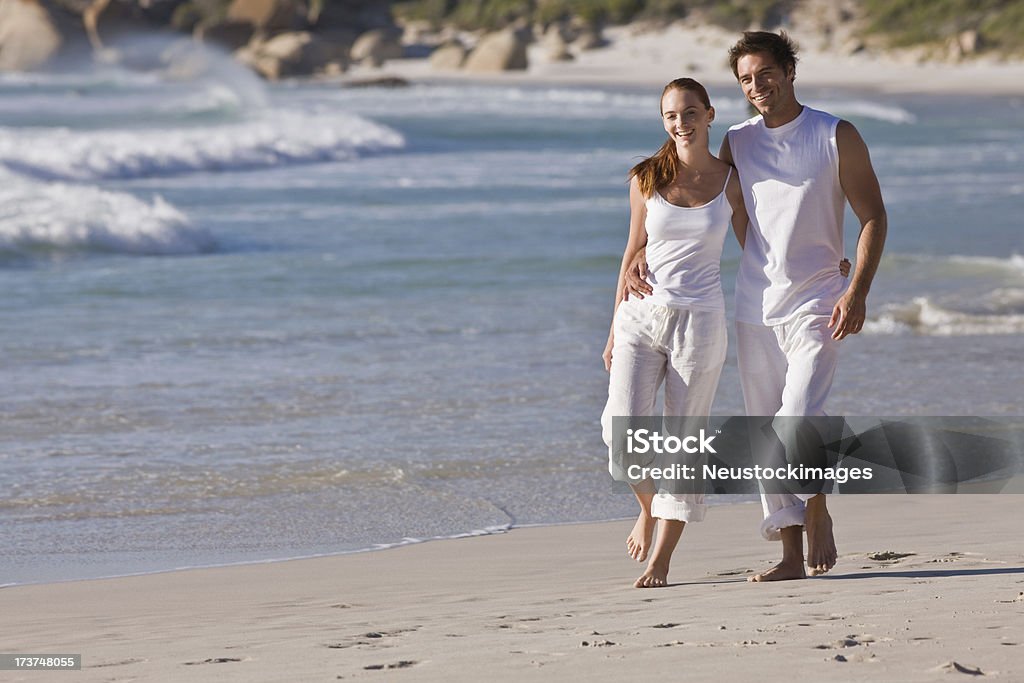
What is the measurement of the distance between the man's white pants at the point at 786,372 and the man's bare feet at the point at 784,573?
107 millimetres

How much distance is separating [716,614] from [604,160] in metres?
22.4

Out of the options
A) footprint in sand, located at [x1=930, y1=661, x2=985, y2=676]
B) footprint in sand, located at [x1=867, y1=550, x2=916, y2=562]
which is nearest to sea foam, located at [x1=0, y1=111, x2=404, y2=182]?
footprint in sand, located at [x1=867, y1=550, x2=916, y2=562]

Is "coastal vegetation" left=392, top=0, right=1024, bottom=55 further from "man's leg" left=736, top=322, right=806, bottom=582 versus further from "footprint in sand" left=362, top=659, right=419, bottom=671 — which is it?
"footprint in sand" left=362, top=659, right=419, bottom=671

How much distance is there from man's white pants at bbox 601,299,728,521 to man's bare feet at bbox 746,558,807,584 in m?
0.32

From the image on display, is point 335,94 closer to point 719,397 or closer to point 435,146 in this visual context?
point 435,146

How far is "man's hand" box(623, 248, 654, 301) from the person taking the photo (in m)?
4.42

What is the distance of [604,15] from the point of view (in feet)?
211

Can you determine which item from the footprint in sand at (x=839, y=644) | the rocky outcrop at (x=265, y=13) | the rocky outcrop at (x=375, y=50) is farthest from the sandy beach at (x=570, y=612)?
the rocky outcrop at (x=265, y=13)

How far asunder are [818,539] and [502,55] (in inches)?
2200

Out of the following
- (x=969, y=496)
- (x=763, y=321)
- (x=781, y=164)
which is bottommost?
(x=969, y=496)

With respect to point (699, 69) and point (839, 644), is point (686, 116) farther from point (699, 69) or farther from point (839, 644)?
point (699, 69)

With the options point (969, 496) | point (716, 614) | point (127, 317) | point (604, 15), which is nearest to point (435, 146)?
point (127, 317)

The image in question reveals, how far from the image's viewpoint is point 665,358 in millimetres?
4465

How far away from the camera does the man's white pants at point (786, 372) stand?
14.0 feet
